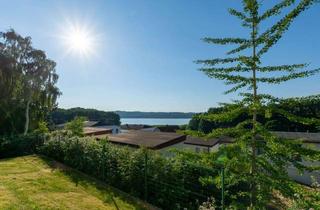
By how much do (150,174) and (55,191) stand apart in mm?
3991

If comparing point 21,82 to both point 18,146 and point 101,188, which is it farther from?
point 101,188

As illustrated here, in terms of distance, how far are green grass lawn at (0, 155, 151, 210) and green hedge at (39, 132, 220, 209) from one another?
1.57 ft

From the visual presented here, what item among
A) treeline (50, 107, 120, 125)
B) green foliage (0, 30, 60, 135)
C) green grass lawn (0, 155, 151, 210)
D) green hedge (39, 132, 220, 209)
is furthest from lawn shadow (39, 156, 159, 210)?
treeline (50, 107, 120, 125)

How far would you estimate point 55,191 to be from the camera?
455 inches

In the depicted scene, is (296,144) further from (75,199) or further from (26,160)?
(26,160)

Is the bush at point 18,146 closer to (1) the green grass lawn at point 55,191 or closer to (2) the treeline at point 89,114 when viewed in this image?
(1) the green grass lawn at point 55,191

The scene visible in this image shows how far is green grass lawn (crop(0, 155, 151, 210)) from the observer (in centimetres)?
998

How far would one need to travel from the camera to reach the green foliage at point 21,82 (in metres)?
27.4

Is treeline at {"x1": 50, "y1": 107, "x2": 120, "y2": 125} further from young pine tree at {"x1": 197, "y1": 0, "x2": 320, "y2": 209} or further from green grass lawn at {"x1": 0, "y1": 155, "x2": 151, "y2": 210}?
young pine tree at {"x1": 197, "y1": 0, "x2": 320, "y2": 209}

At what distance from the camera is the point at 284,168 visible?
3736 millimetres

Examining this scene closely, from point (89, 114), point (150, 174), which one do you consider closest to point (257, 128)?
point (150, 174)

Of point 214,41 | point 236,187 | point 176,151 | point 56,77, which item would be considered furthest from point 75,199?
point 56,77

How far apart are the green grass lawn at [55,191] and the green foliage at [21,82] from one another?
14.1 metres

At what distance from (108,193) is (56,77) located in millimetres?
21846
